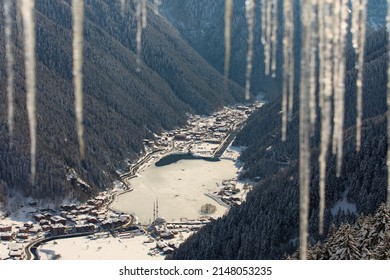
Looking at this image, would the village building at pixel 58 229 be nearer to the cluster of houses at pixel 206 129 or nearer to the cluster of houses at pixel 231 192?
the cluster of houses at pixel 231 192

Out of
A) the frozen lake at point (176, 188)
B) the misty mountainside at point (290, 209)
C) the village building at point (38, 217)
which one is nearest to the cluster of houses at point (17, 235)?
the village building at point (38, 217)

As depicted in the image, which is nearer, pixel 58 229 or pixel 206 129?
pixel 58 229

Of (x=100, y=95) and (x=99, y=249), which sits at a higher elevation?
(x=100, y=95)

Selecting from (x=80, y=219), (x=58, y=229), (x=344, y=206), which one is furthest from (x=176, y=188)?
(x=344, y=206)

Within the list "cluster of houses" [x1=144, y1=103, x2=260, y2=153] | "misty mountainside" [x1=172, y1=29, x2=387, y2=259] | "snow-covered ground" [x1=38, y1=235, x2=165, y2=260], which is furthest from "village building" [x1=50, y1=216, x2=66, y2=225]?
"cluster of houses" [x1=144, y1=103, x2=260, y2=153]

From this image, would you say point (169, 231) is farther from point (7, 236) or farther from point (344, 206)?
point (344, 206)

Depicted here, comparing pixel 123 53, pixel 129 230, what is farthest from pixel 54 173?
pixel 123 53

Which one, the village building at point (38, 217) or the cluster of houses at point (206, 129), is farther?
the cluster of houses at point (206, 129)
